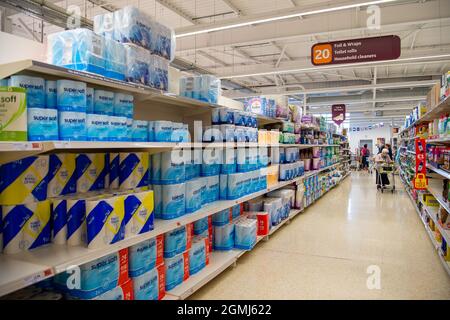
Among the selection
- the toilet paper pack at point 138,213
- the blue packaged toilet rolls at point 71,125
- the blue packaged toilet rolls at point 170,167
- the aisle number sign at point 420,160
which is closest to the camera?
the blue packaged toilet rolls at point 71,125

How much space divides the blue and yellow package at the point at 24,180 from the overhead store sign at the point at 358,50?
4957mm

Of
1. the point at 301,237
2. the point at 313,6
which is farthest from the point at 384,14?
the point at 301,237

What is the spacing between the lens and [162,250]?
8.82 feet

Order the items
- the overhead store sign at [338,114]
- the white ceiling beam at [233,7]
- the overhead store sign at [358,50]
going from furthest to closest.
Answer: the overhead store sign at [338,114], the white ceiling beam at [233,7], the overhead store sign at [358,50]

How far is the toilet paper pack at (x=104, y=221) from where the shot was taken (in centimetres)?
195

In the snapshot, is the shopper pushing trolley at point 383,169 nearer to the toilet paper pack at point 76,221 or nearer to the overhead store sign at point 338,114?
the overhead store sign at point 338,114

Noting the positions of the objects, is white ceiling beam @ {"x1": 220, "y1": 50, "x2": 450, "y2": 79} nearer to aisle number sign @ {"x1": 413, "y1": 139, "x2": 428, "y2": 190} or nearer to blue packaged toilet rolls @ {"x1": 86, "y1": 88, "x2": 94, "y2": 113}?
aisle number sign @ {"x1": 413, "y1": 139, "x2": 428, "y2": 190}

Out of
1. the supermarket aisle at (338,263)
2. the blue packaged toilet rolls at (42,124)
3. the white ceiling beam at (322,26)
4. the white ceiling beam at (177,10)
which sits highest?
the white ceiling beam at (177,10)

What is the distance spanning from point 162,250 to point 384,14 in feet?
23.0

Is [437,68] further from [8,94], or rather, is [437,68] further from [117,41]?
[8,94]

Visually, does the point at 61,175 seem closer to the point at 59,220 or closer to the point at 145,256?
the point at 59,220

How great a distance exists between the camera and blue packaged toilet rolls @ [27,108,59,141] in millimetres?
1704

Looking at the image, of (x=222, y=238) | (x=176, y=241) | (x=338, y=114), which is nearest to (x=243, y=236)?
(x=222, y=238)

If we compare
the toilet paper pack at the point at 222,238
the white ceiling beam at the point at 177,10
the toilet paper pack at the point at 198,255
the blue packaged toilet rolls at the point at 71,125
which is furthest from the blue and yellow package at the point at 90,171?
the white ceiling beam at the point at 177,10
